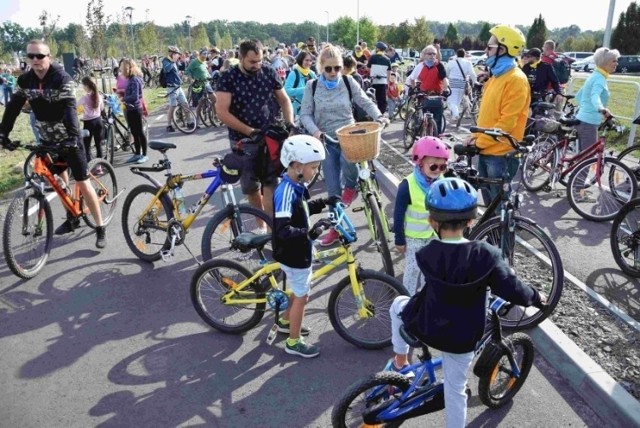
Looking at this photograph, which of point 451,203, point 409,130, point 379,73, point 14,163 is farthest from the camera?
point 379,73

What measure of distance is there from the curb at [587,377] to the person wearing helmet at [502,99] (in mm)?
1501

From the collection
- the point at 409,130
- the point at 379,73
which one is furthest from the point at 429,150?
the point at 379,73

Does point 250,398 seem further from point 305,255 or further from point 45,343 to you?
point 45,343

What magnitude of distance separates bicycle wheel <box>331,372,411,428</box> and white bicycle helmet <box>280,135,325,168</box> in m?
1.52

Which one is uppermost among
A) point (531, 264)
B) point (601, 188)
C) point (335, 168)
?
point (335, 168)

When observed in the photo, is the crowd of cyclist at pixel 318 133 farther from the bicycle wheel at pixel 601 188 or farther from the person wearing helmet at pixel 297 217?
the bicycle wheel at pixel 601 188

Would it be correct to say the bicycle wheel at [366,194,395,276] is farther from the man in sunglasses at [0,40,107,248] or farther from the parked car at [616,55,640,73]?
the parked car at [616,55,640,73]

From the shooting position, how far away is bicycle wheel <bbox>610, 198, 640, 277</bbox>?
16.0 feet

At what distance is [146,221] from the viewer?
210 inches

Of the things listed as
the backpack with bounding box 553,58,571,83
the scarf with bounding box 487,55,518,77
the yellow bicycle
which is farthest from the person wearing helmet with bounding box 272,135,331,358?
the backpack with bounding box 553,58,571,83

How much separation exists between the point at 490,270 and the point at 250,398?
1.94 metres

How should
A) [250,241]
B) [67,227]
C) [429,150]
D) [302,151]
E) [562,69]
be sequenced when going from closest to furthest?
[302,151] < [429,150] < [250,241] < [67,227] < [562,69]

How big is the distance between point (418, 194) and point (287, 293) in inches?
50.0

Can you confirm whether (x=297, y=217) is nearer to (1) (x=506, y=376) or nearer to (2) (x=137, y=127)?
(1) (x=506, y=376)
